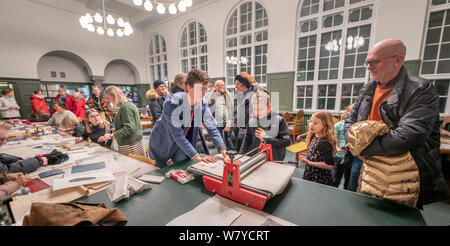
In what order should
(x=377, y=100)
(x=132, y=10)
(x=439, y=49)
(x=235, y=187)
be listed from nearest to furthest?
(x=235, y=187)
(x=377, y=100)
(x=439, y=49)
(x=132, y=10)

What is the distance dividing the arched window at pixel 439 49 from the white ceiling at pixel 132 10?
7.73 m

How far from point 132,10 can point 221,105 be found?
961 centimetres

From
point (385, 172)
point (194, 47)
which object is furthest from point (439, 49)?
point (194, 47)

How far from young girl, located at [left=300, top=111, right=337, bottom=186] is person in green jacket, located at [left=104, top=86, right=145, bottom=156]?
224 centimetres

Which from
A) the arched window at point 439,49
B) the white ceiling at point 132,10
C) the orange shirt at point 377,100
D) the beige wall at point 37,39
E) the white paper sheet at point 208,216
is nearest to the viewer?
the white paper sheet at point 208,216

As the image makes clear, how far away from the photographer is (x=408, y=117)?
3.28 ft

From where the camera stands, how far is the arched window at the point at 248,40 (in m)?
6.79

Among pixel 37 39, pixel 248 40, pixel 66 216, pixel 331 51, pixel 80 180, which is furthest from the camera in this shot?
→ pixel 37 39

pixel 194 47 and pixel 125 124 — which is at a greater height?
pixel 194 47

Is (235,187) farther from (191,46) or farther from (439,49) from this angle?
(191,46)

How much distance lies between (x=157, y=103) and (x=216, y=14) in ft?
20.0

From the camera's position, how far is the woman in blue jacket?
158 centimetres

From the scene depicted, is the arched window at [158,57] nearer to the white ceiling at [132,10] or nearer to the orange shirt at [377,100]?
the white ceiling at [132,10]

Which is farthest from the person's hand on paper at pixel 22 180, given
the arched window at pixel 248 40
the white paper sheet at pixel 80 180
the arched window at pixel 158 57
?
the arched window at pixel 158 57
